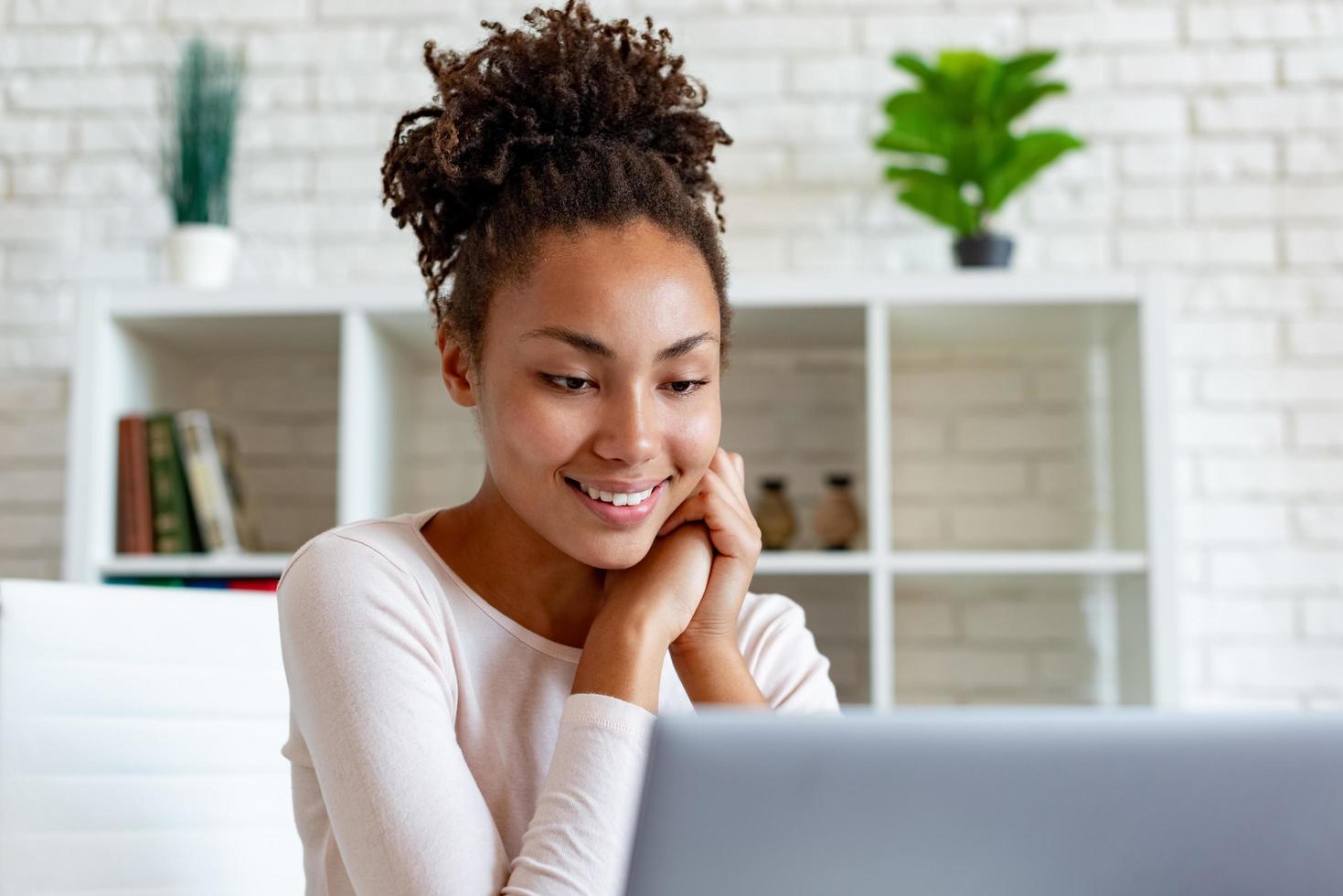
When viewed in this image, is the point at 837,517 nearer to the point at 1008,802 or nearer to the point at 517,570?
the point at 517,570

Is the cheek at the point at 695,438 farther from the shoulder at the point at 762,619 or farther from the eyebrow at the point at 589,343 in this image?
the shoulder at the point at 762,619

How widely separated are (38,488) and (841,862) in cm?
248

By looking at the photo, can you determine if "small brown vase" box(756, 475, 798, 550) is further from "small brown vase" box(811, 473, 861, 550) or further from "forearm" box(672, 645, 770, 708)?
"forearm" box(672, 645, 770, 708)

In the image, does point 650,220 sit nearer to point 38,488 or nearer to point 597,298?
point 597,298

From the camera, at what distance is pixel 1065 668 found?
2475 millimetres

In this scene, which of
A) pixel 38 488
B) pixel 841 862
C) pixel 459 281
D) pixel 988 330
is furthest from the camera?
pixel 38 488

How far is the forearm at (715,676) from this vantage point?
104 cm

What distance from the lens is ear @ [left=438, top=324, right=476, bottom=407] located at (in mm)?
1115

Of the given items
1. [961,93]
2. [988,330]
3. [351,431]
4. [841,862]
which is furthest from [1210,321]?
[841,862]

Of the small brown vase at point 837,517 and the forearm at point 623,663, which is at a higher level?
the small brown vase at point 837,517

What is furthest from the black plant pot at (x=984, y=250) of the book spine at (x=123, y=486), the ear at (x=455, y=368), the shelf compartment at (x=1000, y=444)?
the book spine at (x=123, y=486)

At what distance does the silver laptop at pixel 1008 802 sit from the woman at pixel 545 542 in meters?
0.31

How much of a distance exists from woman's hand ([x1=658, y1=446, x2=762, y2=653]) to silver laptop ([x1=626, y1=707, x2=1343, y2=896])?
54 centimetres

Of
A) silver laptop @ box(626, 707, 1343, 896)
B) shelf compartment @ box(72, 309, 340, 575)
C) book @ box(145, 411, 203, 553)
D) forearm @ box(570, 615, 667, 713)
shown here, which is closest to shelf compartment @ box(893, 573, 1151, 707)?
shelf compartment @ box(72, 309, 340, 575)
